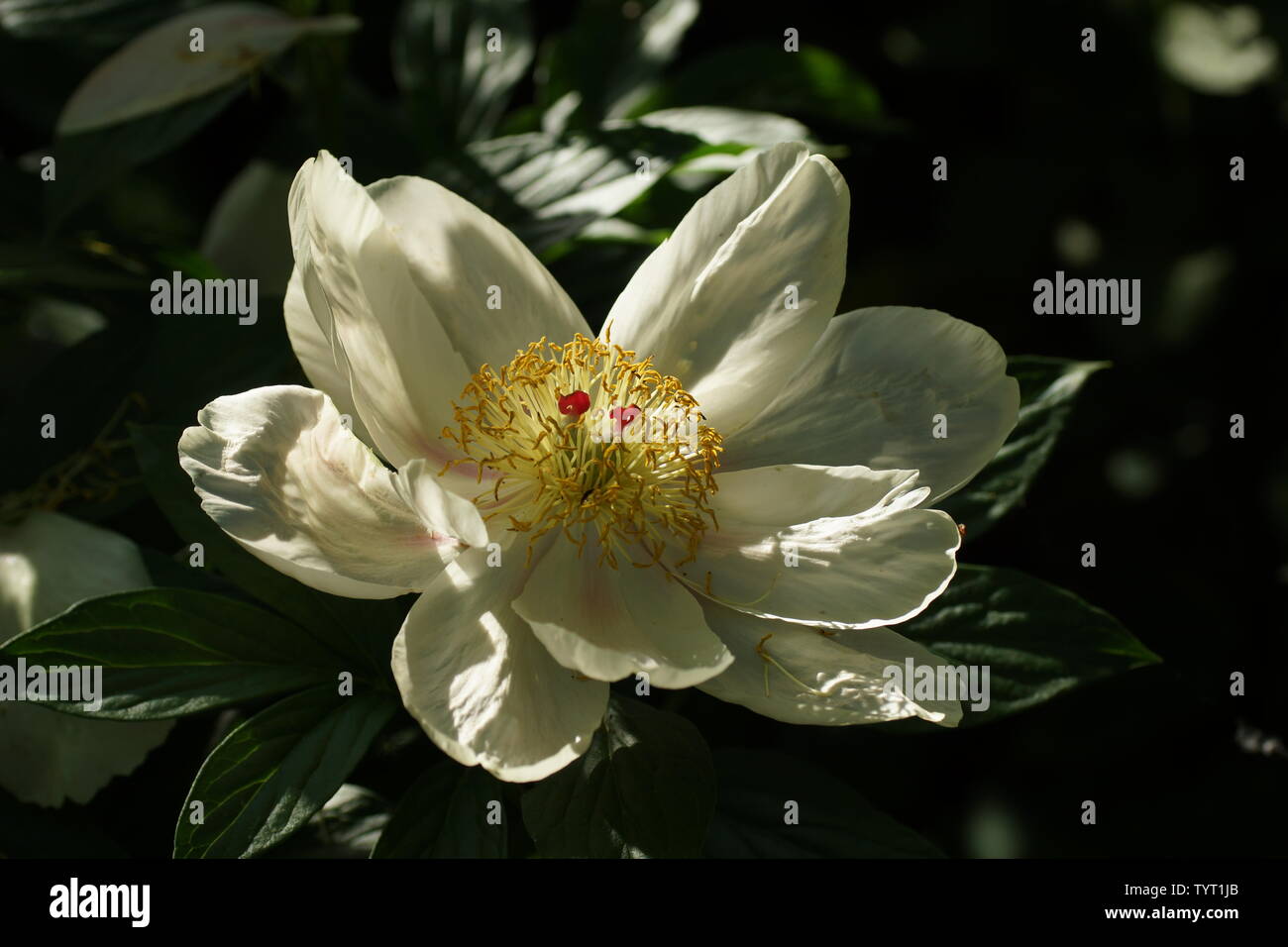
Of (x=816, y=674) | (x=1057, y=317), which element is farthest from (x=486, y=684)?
(x=1057, y=317)

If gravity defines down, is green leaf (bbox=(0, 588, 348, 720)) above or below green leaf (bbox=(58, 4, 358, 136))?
below

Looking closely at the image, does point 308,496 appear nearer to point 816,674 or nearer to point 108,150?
point 816,674

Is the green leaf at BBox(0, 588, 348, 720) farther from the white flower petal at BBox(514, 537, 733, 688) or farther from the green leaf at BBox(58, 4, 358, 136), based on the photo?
the green leaf at BBox(58, 4, 358, 136)

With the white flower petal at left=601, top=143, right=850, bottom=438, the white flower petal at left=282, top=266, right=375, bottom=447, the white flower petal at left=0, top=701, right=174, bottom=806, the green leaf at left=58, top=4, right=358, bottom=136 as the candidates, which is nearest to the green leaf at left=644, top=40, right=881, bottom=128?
the green leaf at left=58, top=4, right=358, bottom=136

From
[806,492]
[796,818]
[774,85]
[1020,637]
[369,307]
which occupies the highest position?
[774,85]

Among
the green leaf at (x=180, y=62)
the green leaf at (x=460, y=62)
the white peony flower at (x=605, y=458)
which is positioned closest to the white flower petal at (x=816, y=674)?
the white peony flower at (x=605, y=458)

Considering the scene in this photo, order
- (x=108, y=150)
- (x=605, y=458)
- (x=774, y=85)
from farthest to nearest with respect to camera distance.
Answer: (x=774, y=85), (x=108, y=150), (x=605, y=458)
